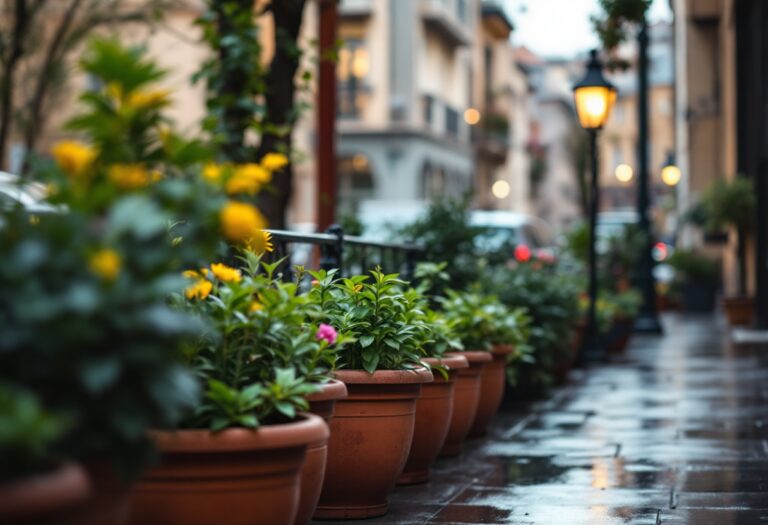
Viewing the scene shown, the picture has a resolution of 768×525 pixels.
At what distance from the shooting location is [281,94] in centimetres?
1200

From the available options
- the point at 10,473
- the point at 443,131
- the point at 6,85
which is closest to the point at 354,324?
the point at 10,473

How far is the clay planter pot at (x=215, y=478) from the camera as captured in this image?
13.7ft

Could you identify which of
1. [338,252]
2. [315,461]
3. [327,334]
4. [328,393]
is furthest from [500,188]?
[315,461]

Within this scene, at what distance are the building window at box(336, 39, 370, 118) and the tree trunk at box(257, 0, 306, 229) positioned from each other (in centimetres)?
3548

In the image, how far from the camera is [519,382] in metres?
12.1

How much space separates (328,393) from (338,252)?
313 centimetres

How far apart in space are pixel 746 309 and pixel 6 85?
42.4 ft

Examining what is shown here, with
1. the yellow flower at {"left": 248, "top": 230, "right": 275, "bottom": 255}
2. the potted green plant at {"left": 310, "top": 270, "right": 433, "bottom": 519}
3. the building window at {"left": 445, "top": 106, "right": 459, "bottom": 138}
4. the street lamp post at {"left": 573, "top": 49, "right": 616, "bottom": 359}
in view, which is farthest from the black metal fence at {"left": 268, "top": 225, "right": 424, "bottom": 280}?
the building window at {"left": 445, "top": 106, "right": 459, "bottom": 138}

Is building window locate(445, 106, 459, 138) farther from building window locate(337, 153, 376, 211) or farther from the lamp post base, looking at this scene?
the lamp post base

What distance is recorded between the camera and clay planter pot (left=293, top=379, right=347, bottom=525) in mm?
5027

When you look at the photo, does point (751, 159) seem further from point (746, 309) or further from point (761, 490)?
point (761, 490)

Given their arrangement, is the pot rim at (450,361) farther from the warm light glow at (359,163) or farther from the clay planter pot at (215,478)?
the warm light glow at (359,163)

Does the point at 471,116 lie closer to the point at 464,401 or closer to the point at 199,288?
the point at 464,401

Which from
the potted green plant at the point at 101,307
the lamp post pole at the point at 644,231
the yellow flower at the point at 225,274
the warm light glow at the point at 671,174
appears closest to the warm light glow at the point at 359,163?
the warm light glow at the point at 671,174
